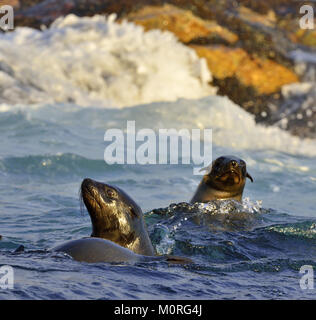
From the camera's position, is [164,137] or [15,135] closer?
[15,135]

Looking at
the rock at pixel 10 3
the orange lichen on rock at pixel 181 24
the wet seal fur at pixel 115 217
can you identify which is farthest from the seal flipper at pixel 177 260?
the rock at pixel 10 3

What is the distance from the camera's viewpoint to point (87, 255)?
557 cm

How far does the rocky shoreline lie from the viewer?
18.4m

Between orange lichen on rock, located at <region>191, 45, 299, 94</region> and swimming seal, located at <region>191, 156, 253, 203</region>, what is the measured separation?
9.57 m

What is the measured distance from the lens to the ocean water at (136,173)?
5.55 m

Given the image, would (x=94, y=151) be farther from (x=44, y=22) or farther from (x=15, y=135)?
(x=44, y=22)

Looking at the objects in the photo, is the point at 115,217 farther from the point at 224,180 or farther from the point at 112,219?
the point at 224,180

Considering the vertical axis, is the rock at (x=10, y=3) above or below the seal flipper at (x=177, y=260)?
above

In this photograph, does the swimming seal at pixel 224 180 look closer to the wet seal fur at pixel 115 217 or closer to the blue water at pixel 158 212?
the blue water at pixel 158 212

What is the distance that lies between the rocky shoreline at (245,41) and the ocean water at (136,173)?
44 cm

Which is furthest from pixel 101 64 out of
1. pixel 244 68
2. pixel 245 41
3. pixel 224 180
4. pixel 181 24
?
pixel 224 180

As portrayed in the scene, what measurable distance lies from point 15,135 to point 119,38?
234 inches

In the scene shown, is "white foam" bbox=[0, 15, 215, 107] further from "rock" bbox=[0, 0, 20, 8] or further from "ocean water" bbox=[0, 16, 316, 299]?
"rock" bbox=[0, 0, 20, 8]
